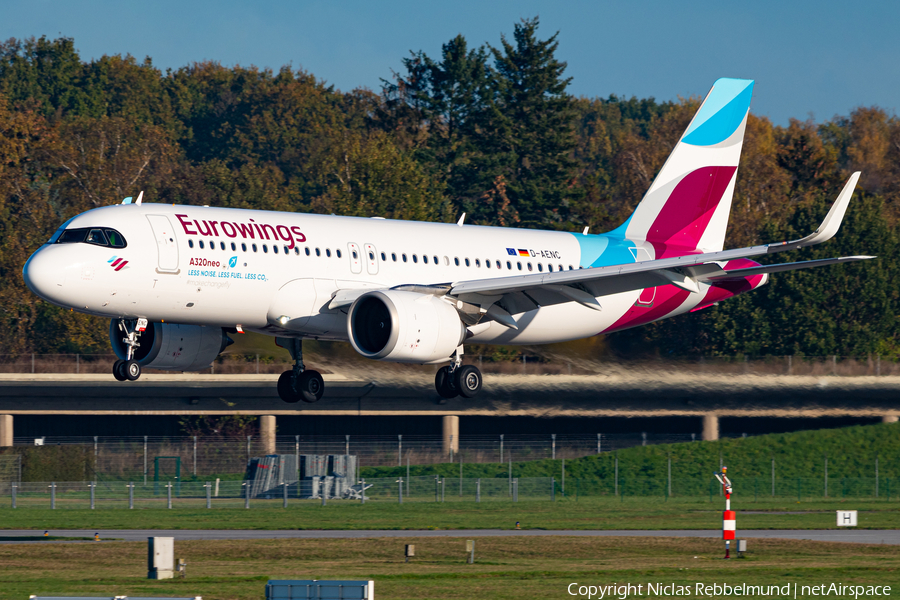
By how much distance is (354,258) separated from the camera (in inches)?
1542

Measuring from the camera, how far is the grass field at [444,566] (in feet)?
114

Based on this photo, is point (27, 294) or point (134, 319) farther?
point (27, 294)

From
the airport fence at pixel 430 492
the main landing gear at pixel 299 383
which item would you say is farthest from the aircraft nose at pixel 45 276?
the airport fence at pixel 430 492

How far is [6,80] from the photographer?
527ft

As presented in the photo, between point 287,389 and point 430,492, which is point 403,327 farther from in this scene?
point 430,492

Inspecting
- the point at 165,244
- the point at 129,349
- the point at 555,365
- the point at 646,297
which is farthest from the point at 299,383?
the point at 555,365

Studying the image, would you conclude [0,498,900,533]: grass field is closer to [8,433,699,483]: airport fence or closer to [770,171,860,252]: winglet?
[8,433,699,483]: airport fence

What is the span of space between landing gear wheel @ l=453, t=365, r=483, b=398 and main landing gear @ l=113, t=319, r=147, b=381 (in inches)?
366

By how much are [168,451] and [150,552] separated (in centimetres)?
3673

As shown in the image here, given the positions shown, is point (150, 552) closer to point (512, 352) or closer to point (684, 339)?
point (512, 352)

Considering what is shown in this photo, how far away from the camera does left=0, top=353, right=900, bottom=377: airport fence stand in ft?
187

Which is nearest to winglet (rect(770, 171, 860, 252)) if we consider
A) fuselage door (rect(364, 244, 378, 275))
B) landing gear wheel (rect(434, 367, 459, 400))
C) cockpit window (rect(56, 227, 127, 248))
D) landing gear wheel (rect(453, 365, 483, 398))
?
landing gear wheel (rect(453, 365, 483, 398))

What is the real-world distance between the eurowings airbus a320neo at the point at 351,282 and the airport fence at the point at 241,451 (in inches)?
904

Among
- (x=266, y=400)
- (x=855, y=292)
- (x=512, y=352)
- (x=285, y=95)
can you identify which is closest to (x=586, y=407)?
(x=512, y=352)
